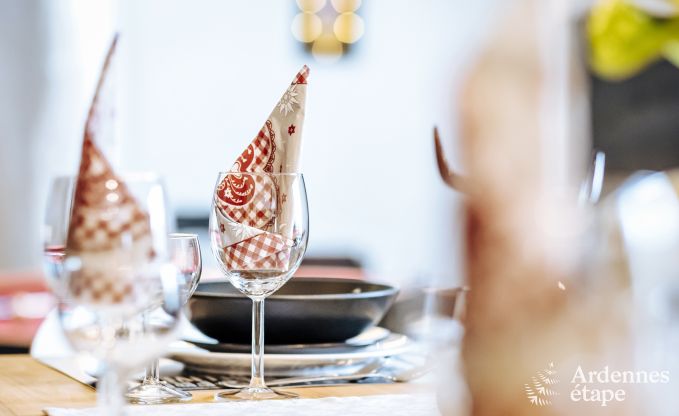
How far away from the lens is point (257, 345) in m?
0.87

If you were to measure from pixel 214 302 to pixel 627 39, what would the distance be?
74 cm

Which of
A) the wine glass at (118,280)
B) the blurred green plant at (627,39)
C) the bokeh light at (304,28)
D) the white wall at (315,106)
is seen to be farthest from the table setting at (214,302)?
the bokeh light at (304,28)

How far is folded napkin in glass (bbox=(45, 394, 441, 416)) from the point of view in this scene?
792 millimetres

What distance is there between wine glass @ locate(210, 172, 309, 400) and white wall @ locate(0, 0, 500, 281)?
3.96 meters

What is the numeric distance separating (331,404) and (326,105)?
445 centimetres

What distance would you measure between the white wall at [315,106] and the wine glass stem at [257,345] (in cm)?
396

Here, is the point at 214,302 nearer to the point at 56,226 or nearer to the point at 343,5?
the point at 56,226

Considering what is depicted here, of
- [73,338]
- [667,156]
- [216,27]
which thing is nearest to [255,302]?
[73,338]

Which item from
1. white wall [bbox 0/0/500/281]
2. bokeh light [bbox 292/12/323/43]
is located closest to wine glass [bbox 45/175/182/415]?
white wall [bbox 0/0/500/281]

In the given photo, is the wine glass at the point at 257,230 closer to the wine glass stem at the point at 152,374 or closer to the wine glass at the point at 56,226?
the wine glass stem at the point at 152,374

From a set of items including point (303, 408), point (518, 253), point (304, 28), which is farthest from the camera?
point (304, 28)

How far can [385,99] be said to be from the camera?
5.34 meters

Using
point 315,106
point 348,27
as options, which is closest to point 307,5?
point 348,27

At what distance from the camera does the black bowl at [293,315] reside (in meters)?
0.98
